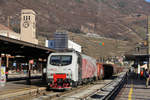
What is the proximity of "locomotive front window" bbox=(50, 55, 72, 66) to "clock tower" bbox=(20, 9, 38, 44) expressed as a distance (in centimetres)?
7494

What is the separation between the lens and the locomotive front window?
20.2 meters

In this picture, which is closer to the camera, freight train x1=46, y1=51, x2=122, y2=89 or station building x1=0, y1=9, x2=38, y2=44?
freight train x1=46, y1=51, x2=122, y2=89

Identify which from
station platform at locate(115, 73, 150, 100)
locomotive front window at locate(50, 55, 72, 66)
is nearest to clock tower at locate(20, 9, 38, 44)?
locomotive front window at locate(50, 55, 72, 66)

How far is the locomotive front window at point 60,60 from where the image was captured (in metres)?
20.2

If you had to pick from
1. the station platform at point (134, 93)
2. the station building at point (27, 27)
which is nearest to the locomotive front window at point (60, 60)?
the station platform at point (134, 93)

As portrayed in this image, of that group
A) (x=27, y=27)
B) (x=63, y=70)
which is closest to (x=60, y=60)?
(x=63, y=70)

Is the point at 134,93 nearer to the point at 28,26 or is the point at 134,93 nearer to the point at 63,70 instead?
the point at 63,70

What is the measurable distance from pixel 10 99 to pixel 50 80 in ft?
17.8

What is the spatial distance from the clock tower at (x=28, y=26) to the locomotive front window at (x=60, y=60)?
74939 millimetres

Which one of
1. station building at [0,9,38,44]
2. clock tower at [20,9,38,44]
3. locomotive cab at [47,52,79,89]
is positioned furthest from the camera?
clock tower at [20,9,38,44]

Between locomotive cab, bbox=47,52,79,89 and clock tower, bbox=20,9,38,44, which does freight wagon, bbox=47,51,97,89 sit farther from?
clock tower, bbox=20,9,38,44

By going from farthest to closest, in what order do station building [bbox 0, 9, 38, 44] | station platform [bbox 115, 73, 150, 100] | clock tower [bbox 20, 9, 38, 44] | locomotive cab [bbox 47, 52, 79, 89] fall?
clock tower [bbox 20, 9, 38, 44] → station building [bbox 0, 9, 38, 44] → locomotive cab [bbox 47, 52, 79, 89] → station platform [bbox 115, 73, 150, 100]

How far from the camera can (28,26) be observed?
97688 millimetres

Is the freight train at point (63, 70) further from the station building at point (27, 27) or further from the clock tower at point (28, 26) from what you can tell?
the clock tower at point (28, 26)
